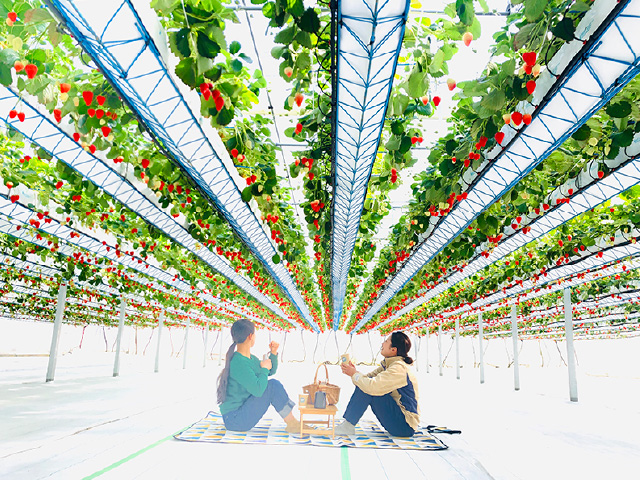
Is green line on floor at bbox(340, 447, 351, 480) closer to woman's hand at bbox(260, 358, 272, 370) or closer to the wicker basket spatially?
the wicker basket

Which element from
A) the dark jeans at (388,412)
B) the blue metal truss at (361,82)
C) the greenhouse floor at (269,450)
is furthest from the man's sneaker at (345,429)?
the blue metal truss at (361,82)

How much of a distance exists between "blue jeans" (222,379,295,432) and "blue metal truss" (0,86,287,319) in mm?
3452

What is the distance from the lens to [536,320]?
2480 cm

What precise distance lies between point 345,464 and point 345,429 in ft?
5.26

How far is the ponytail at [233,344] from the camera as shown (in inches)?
225

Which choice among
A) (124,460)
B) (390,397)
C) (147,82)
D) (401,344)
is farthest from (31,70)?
(390,397)

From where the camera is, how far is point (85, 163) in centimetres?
577

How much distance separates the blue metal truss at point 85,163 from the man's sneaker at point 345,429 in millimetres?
4428

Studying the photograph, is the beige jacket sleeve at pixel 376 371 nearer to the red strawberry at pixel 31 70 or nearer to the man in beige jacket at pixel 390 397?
the man in beige jacket at pixel 390 397

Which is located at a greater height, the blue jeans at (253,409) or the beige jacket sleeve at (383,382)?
the beige jacket sleeve at (383,382)

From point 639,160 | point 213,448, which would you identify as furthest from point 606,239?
point 213,448

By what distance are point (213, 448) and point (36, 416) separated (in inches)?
A: 171

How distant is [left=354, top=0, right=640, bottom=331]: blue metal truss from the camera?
2.99m

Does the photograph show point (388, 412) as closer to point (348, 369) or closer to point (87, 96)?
point (348, 369)
